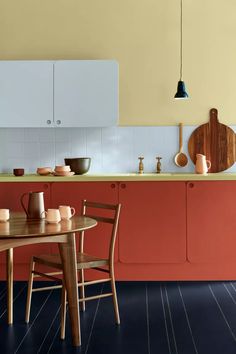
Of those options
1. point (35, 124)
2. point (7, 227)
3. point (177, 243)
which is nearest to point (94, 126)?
point (35, 124)

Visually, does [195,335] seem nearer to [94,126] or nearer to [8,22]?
[94,126]

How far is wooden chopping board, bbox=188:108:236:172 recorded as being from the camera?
573cm

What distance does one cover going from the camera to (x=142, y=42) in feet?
18.8

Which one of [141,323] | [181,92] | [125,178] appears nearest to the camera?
[141,323]

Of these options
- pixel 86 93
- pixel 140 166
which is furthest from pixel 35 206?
pixel 140 166

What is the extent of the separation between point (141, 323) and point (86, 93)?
2264 mm

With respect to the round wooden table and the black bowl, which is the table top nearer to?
the round wooden table

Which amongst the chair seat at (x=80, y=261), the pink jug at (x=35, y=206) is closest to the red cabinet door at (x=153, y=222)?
the chair seat at (x=80, y=261)

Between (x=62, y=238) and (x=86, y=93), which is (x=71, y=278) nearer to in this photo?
(x=62, y=238)

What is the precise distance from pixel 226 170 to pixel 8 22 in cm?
258

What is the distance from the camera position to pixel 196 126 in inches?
227

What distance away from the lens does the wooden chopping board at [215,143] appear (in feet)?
18.8

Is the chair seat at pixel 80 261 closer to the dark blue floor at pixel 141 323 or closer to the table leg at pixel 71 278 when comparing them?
the table leg at pixel 71 278

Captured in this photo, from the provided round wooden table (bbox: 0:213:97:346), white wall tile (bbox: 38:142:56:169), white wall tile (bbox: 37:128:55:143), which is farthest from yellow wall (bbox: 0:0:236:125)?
round wooden table (bbox: 0:213:97:346)
